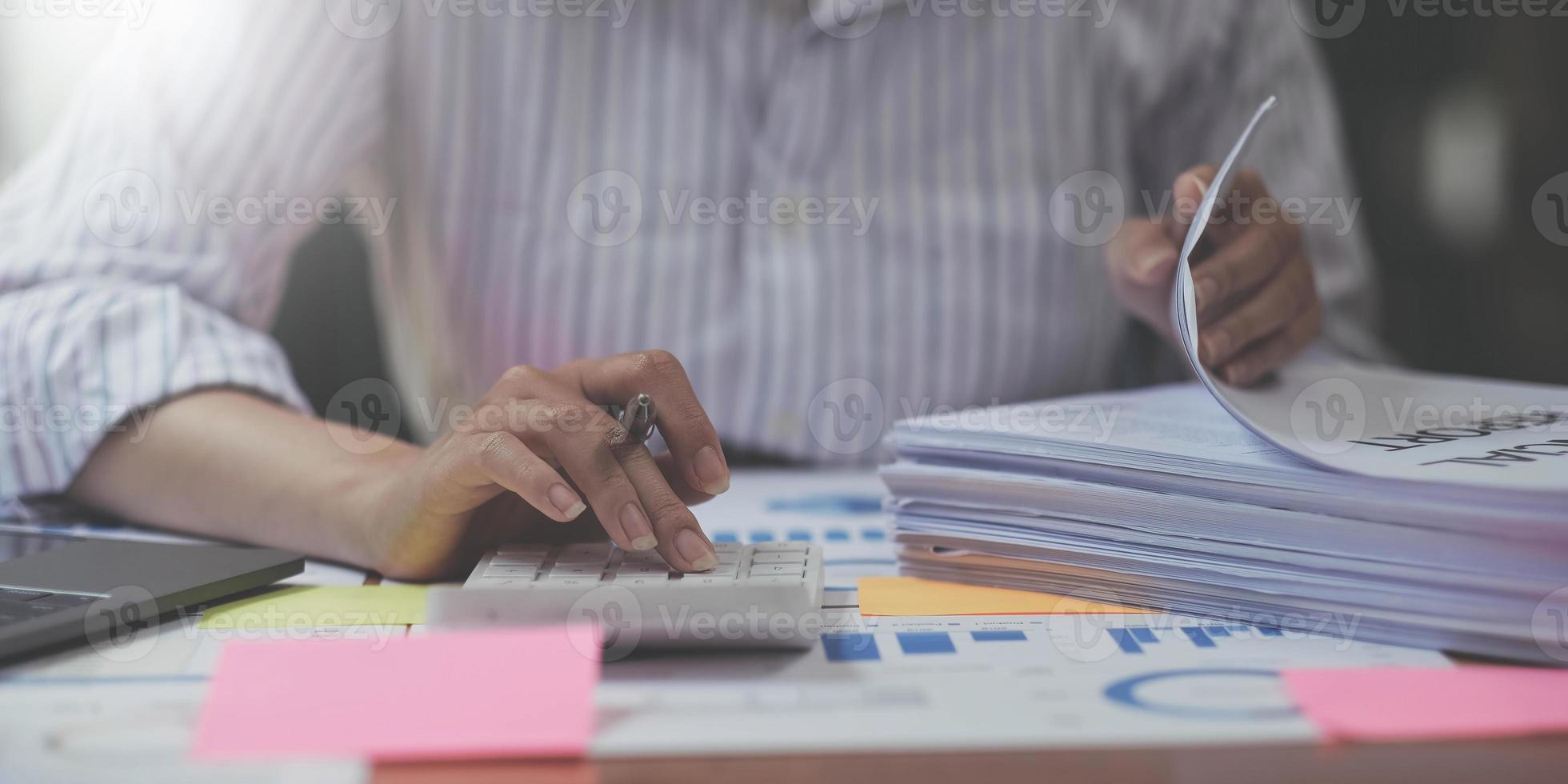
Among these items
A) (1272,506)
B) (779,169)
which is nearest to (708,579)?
(1272,506)

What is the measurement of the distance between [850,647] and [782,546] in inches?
3.5

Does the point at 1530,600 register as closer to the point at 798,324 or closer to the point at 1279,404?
the point at 1279,404

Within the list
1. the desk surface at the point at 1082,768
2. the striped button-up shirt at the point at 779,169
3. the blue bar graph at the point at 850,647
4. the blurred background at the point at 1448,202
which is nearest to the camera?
the desk surface at the point at 1082,768

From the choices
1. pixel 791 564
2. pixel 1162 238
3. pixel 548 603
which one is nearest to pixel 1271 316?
pixel 1162 238

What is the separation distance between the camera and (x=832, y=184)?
1.04 m

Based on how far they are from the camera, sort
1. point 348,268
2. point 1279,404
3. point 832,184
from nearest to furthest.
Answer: point 1279,404 < point 832,184 < point 348,268

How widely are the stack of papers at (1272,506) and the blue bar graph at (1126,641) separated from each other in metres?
0.04

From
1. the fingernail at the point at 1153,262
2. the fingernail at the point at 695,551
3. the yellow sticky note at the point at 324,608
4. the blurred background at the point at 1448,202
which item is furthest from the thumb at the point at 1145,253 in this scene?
the blurred background at the point at 1448,202

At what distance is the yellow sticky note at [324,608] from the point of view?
488mm

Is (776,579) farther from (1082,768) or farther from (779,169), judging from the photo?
(779,169)

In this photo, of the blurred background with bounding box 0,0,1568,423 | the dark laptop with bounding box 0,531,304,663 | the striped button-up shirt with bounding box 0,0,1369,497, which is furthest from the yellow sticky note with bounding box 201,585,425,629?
the blurred background with bounding box 0,0,1568,423

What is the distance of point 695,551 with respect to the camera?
1.55 ft

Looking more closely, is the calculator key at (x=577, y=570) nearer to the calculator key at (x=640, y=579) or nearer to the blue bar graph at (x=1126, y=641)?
the calculator key at (x=640, y=579)

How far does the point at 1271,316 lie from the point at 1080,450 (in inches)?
9.2
